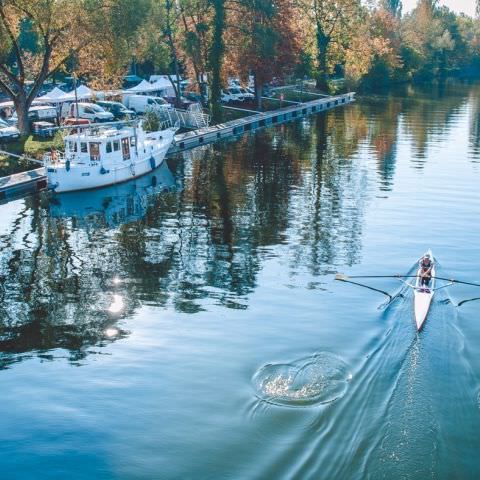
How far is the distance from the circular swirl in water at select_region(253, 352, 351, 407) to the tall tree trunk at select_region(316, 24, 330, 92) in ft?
295

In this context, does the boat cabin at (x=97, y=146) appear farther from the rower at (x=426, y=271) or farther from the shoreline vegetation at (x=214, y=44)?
the rower at (x=426, y=271)

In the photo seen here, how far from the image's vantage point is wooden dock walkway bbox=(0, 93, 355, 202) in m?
43.2

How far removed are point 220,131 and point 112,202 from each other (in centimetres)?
2792

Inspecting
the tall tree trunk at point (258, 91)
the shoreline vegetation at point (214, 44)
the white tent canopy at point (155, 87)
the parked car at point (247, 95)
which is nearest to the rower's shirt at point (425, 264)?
the shoreline vegetation at point (214, 44)

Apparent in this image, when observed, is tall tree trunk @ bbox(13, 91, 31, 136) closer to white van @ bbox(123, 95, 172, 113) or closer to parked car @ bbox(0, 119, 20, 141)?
parked car @ bbox(0, 119, 20, 141)

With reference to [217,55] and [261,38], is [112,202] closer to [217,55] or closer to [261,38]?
[217,55]

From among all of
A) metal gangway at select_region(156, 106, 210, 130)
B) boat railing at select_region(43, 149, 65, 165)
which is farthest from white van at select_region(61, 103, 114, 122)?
boat railing at select_region(43, 149, 65, 165)

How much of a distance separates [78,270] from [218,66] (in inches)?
1883

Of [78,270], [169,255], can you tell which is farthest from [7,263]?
[169,255]

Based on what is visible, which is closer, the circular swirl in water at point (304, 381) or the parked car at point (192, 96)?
the circular swirl in water at point (304, 381)

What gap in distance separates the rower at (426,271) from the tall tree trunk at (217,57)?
161 feet

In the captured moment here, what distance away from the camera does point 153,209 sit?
4000 cm

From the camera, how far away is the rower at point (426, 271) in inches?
1002

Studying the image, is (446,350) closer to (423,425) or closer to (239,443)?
(423,425)
